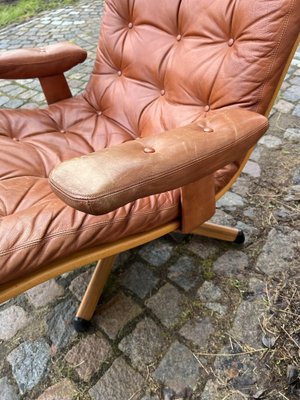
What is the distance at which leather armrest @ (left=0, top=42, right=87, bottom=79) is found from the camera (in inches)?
45.9

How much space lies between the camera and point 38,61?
119 cm

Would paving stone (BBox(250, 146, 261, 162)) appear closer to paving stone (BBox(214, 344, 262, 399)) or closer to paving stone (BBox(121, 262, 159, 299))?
paving stone (BBox(121, 262, 159, 299))

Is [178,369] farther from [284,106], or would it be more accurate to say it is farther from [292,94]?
[292,94]

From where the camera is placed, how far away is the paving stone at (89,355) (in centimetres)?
105

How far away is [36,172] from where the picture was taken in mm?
1062

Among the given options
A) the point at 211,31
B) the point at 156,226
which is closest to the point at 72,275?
the point at 156,226

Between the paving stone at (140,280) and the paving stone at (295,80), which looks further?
the paving stone at (295,80)

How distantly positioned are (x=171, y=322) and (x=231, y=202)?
0.63 meters

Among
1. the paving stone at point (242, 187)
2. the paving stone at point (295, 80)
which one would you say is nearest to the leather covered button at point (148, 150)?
the paving stone at point (242, 187)

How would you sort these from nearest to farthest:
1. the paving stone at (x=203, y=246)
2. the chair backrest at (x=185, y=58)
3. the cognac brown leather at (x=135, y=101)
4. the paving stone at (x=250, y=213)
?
the cognac brown leather at (x=135, y=101), the chair backrest at (x=185, y=58), the paving stone at (x=203, y=246), the paving stone at (x=250, y=213)

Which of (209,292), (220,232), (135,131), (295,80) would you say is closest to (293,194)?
(220,232)

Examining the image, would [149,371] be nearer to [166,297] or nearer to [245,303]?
[166,297]

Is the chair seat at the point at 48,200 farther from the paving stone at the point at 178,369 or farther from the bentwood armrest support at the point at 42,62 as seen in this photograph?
the paving stone at the point at 178,369

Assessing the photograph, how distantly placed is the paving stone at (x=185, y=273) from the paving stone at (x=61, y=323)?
37 centimetres
